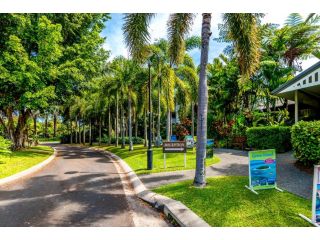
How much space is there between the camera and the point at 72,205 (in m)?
7.83

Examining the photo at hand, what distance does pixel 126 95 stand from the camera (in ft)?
96.6

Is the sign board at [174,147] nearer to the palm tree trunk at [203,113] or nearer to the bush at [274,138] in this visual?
the palm tree trunk at [203,113]

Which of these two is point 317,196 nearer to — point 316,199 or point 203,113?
point 316,199

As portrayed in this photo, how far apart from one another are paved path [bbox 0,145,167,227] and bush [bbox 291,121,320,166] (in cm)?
654

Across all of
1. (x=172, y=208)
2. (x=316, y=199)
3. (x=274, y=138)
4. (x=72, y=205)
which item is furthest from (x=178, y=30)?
(x=274, y=138)

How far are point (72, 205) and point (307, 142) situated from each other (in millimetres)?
8703

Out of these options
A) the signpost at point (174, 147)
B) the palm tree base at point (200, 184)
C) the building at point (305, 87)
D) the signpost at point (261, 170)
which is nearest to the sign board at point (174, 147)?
the signpost at point (174, 147)

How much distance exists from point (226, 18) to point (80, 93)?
18.4m

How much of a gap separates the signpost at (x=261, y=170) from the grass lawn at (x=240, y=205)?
0.73 ft

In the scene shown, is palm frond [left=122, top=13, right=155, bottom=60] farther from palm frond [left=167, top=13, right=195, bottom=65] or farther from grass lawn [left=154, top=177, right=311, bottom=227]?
grass lawn [left=154, top=177, right=311, bottom=227]

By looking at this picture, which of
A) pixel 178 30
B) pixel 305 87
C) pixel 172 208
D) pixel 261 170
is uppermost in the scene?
pixel 178 30

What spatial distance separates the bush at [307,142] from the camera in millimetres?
10020

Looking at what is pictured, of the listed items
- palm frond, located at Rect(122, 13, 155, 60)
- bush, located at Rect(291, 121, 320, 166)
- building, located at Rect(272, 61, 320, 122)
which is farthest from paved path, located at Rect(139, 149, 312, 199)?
palm frond, located at Rect(122, 13, 155, 60)

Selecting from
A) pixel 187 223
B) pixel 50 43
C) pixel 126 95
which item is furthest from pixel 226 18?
pixel 126 95
